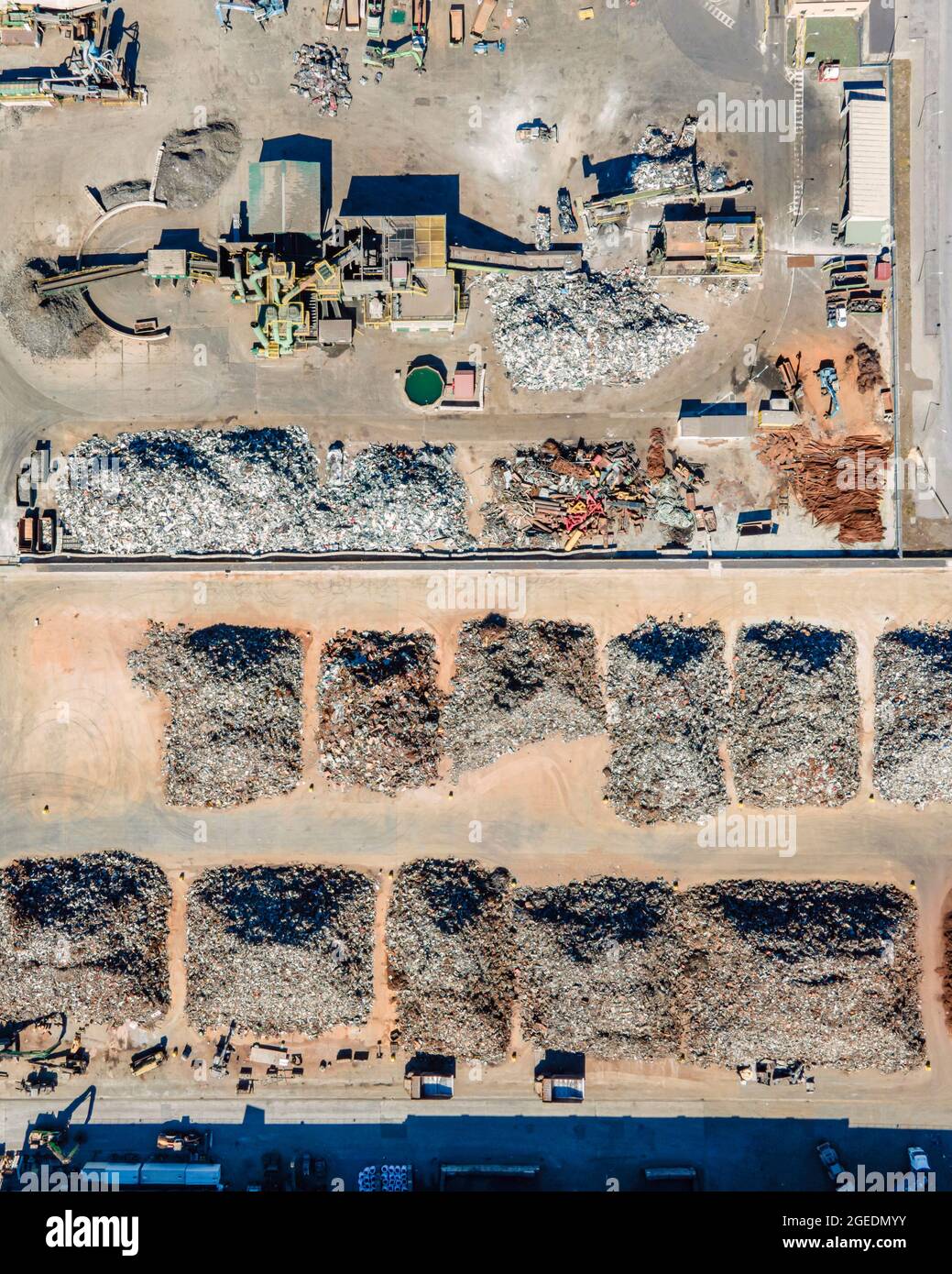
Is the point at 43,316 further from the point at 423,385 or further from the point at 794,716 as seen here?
the point at 794,716

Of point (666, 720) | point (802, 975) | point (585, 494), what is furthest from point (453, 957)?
point (585, 494)

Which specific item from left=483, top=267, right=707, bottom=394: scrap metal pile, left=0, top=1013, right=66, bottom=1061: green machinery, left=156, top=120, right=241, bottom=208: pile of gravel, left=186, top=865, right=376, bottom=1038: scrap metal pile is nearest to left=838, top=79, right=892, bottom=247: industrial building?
left=483, top=267, right=707, bottom=394: scrap metal pile

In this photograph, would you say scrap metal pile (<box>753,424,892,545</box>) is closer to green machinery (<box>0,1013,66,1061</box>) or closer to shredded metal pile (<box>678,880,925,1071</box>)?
shredded metal pile (<box>678,880,925,1071</box>)

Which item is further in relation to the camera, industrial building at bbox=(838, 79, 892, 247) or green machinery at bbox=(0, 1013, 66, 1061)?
green machinery at bbox=(0, 1013, 66, 1061)

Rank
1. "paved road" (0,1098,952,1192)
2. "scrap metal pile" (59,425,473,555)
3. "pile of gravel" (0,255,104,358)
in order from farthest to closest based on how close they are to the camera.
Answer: "pile of gravel" (0,255,104,358) < "scrap metal pile" (59,425,473,555) < "paved road" (0,1098,952,1192)

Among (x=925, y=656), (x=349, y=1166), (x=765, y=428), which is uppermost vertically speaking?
(x=765, y=428)

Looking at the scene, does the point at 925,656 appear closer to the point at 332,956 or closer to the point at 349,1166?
the point at 332,956

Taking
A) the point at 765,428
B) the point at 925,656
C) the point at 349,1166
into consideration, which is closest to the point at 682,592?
the point at 765,428

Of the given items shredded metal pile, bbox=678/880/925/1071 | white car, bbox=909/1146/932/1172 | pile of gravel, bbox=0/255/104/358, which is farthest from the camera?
pile of gravel, bbox=0/255/104/358
